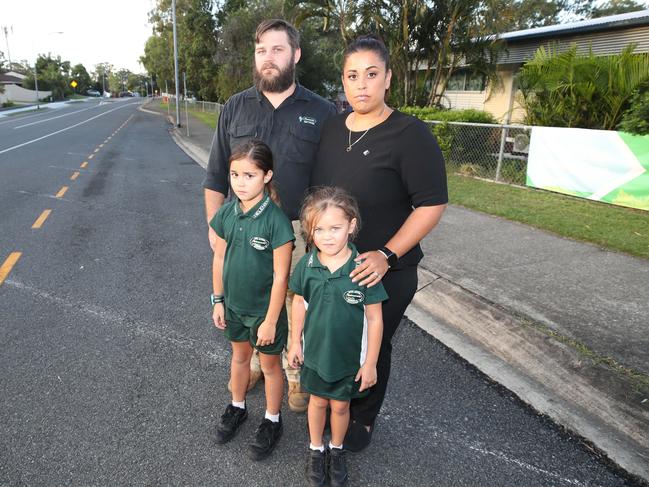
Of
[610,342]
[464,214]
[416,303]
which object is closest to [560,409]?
[610,342]

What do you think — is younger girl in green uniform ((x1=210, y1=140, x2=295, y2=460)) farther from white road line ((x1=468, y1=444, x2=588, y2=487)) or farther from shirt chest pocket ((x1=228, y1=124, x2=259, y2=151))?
white road line ((x1=468, y1=444, x2=588, y2=487))

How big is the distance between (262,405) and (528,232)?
4.81 meters

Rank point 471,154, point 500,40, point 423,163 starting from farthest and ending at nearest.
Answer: point 500,40, point 471,154, point 423,163

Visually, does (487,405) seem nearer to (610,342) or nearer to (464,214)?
(610,342)

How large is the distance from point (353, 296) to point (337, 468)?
0.93m

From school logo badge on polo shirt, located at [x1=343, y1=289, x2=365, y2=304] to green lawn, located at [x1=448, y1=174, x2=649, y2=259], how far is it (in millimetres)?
4777

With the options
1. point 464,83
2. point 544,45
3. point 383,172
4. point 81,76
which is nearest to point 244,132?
point 383,172

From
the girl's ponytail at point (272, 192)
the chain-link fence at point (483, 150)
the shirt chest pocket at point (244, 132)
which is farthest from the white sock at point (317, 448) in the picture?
the chain-link fence at point (483, 150)

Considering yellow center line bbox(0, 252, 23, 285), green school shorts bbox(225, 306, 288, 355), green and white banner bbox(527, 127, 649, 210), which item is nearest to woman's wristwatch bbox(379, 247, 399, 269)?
green school shorts bbox(225, 306, 288, 355)

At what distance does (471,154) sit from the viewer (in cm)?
1147

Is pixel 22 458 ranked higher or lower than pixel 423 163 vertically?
lower

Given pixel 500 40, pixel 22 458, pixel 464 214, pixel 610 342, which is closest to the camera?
pixel 22 458

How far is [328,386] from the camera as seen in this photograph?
2.26 m

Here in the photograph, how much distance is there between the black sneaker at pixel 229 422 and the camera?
260 cm
